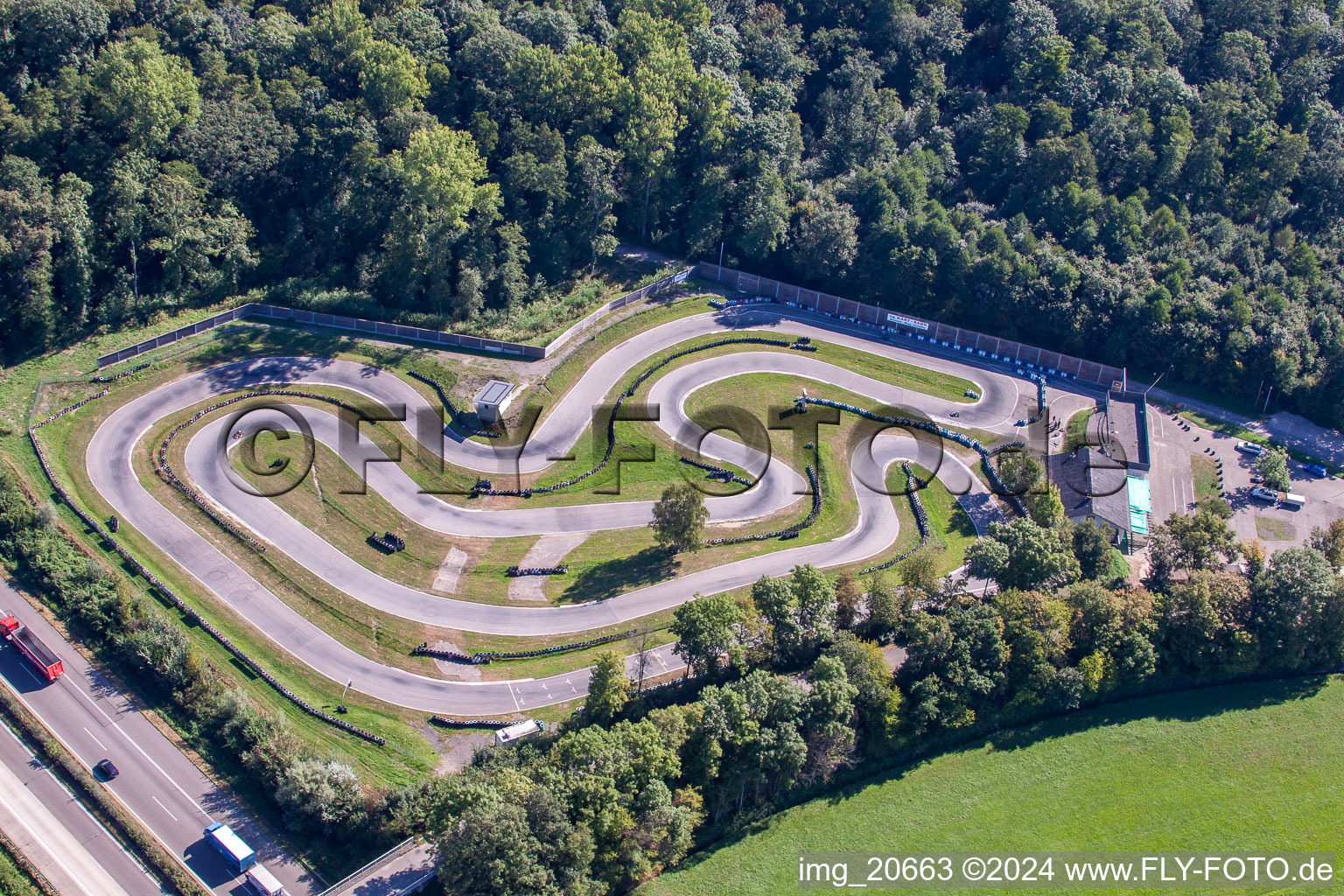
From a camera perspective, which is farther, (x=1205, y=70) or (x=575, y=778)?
(x=1205, y=70)

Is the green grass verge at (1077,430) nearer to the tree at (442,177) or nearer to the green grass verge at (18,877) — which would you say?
the tree at (442,177)

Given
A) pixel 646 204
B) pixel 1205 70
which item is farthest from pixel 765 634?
pixel 1205 70

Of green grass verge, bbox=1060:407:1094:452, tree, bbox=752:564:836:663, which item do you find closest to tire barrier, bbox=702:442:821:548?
tree, bbox=752:564:836:663

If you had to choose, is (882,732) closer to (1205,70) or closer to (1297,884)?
(1297,884)

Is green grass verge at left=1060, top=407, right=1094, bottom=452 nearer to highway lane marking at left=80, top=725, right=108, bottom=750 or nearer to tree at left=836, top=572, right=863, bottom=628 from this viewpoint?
tree at left=836, top=572, right=863, bottom=628

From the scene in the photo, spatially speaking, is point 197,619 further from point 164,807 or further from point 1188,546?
point 1188,546

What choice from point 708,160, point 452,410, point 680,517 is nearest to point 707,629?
point 680,517
